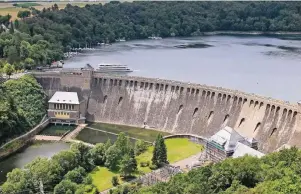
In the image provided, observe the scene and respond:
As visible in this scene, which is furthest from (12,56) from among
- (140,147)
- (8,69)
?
(140,147)

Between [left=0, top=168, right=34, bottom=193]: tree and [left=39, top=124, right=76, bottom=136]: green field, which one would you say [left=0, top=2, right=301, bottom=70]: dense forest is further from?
[left=0, top=168, right=34, bottom=193]: tree

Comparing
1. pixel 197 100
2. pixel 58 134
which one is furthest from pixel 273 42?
pixel 58 134

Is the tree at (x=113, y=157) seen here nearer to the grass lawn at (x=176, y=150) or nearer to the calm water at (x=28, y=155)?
the grass lawn at (x=176, y=150)

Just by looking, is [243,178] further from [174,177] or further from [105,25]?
[105,25]

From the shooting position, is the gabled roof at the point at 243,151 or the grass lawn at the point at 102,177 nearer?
the grass lawn at the point at 102,177

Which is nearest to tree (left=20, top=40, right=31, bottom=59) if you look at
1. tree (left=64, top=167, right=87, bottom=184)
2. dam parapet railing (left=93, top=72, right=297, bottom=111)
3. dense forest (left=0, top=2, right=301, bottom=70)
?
dense forest (left=0, top=2, right=301, bottom=70)

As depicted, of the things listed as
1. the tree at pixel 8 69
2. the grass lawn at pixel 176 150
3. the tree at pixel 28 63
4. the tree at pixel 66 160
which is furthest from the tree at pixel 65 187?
the tree at pixel 28 63
